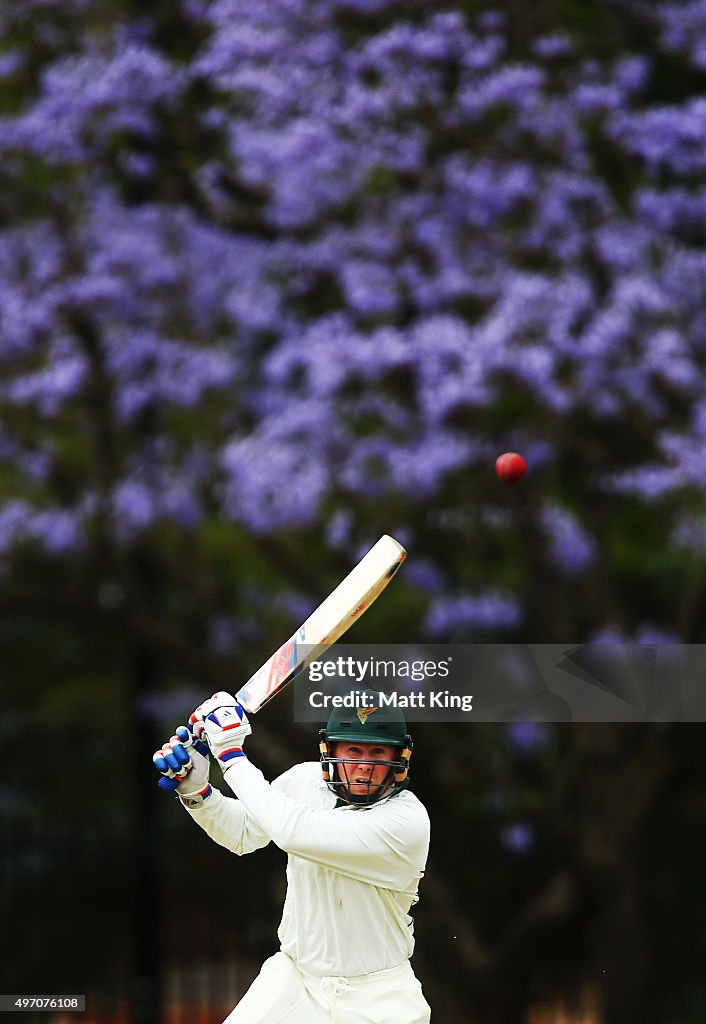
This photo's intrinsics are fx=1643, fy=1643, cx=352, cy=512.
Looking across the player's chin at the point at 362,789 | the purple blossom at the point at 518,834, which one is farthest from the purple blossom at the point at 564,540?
the player's chin at the point at 362,789

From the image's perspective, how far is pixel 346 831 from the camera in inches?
147

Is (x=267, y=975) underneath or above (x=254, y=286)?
underneath

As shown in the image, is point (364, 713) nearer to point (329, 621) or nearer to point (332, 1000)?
point (329, 621)

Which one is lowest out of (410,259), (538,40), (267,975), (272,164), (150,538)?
(267,975)

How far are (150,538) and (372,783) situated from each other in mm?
4862

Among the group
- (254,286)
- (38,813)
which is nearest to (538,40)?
(254,286)

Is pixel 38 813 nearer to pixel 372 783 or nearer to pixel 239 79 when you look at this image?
pixel 239 79

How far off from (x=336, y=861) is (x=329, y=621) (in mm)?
621

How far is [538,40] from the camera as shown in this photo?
26.5 feet

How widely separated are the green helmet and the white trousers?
0.42 metres

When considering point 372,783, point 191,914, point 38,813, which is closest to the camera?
point 372,783

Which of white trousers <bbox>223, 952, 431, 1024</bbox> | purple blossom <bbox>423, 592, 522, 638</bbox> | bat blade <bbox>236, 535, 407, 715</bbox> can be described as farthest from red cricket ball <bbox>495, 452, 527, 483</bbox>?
purple blossom <bbox>423, 592, 522, 638</bbox>

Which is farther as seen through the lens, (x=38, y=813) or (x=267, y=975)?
(x=38, y=813)

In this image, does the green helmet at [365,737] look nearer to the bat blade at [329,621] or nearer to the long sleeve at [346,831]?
the long sleeve at [346,831]
